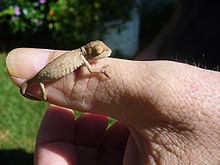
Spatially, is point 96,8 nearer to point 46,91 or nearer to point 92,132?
point 92,132

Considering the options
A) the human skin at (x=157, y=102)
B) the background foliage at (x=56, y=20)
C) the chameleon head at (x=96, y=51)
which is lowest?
the background foliage at (x=56, y=20)

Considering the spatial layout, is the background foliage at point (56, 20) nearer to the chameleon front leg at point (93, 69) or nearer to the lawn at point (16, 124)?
the lawn at point (16, 124)

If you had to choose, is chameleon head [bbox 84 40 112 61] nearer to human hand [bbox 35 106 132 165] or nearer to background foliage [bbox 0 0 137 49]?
human hand [bbox 35 106 132 165]

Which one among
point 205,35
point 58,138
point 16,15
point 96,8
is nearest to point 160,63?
point 58,138

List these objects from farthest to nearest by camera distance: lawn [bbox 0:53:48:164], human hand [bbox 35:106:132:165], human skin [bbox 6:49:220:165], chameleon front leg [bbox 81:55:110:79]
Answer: lawn [bbox 0:53:48:164] < human hand [bbox 35:106:132:165] < chameleon front leg [bbox 81:55:110:79] < human skin [bbox 6:49:220:165]

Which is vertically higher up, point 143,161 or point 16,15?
point 143,161

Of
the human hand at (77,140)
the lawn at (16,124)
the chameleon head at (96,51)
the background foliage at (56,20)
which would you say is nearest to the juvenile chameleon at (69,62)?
the chameleon head at (96,51)

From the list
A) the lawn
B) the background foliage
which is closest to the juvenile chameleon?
the lawn
